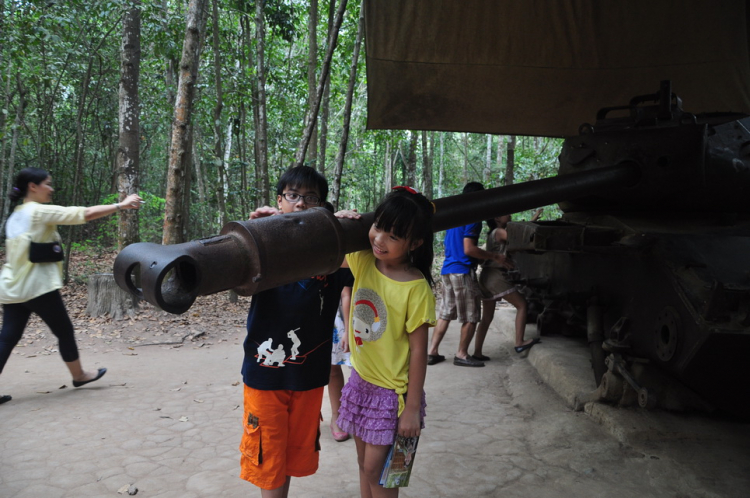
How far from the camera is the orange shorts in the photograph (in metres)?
2.26

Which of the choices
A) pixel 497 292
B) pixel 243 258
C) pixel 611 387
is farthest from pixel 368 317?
pixel 497 292

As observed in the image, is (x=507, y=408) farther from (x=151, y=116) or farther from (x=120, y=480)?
(x=151, y=116)

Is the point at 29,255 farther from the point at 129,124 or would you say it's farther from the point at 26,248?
the point at 129,124

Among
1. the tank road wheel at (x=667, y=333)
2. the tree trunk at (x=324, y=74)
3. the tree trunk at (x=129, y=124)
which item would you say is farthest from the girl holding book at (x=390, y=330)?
the tree trunk at (x=129, y=124)

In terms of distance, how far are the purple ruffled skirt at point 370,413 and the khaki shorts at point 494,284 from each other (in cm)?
361

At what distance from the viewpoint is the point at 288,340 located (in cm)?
236

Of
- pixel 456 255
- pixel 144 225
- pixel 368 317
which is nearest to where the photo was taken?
pixel 368 317

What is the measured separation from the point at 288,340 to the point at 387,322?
434 mm

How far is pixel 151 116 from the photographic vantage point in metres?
14.0

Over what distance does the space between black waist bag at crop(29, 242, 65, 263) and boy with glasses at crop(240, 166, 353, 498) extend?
273 centimetres

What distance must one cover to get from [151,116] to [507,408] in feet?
40.5

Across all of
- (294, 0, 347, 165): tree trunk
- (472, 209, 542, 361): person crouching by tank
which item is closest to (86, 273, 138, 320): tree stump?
(294, 0, 347, 165): tree trunk

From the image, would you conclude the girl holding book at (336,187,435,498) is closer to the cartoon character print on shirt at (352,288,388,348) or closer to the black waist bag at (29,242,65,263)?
the cartoon character print on shirt at (352,288,388,348)

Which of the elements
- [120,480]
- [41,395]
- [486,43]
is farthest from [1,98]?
[120,480]
